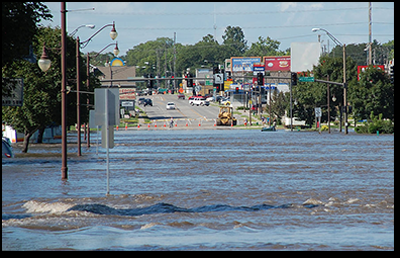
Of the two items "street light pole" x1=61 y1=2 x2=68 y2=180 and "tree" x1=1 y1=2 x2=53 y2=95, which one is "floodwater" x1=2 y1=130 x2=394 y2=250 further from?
"tree" x1=1 y1=2 x2=53 y2=95

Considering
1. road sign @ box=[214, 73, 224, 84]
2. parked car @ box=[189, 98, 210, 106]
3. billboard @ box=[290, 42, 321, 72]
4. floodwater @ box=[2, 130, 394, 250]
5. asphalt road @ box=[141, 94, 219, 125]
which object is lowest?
floodwater @ box=[2, 130, 394, 250]

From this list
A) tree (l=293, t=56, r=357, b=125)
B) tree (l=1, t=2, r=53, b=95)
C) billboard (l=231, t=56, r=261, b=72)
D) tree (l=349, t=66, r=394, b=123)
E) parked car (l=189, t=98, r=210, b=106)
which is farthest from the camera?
billboard (l=231, t=56, r=261, b=72)

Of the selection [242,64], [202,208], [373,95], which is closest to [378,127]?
[373,95]

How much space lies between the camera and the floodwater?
12.2 meters

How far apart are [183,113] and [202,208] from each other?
120850mm

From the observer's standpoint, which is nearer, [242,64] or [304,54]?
[304,54]

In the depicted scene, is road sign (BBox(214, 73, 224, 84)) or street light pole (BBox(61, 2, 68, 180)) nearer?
street light pole (BBox(61, 2, 68, 180))

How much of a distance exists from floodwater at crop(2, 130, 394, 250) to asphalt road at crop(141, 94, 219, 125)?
86.4 metres

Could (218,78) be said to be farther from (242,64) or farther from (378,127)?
(242,64)

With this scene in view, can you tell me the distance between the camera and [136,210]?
16.7 m

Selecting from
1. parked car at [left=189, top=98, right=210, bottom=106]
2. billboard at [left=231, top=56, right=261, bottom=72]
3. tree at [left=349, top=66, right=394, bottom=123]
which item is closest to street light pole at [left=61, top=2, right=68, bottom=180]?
tree at [left=349, top=66, right=394, bottom=123]

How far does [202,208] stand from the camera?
16797 mm

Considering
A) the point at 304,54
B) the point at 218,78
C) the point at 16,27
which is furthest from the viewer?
the point at 304,54

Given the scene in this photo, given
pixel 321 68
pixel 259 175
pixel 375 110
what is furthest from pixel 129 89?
pixel 259 175
